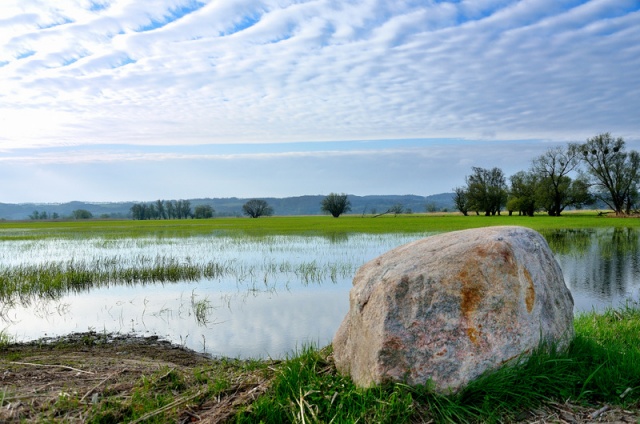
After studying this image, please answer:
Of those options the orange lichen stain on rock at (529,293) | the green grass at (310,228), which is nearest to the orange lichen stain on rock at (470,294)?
the orange lichen stain on rock at (529,293)

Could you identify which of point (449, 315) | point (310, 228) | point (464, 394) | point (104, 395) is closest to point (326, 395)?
point (464, 394)

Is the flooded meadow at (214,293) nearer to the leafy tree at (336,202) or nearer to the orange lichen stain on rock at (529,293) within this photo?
the orange lichen stain on rock at (529,293)

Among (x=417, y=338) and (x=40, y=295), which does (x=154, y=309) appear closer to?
(x=40, y=295)

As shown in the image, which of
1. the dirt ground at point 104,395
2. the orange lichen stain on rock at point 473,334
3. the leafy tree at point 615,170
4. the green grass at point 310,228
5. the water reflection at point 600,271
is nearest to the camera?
the dirt ground at point 104,395

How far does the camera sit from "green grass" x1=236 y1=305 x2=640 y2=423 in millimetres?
4875

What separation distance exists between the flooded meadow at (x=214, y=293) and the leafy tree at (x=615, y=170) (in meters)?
57.9

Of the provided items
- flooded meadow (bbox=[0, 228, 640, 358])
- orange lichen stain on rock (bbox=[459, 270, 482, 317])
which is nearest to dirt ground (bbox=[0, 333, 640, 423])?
orange lichen stain on rock (bbox=[459, 270, 482, 317])

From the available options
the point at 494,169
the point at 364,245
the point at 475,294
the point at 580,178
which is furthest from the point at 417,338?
the point at 494,169

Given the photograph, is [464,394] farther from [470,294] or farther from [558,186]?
[558,186]

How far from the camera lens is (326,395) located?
5266 mm

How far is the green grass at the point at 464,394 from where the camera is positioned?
488 cm

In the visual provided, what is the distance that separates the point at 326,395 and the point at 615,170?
8786cm

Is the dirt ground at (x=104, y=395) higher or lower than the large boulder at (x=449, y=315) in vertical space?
lower

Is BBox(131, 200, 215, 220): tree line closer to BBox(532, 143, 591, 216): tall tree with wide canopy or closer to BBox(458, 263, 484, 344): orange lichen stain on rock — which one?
BBox(532, 143, 591, 216): tall tree with wide canopy
